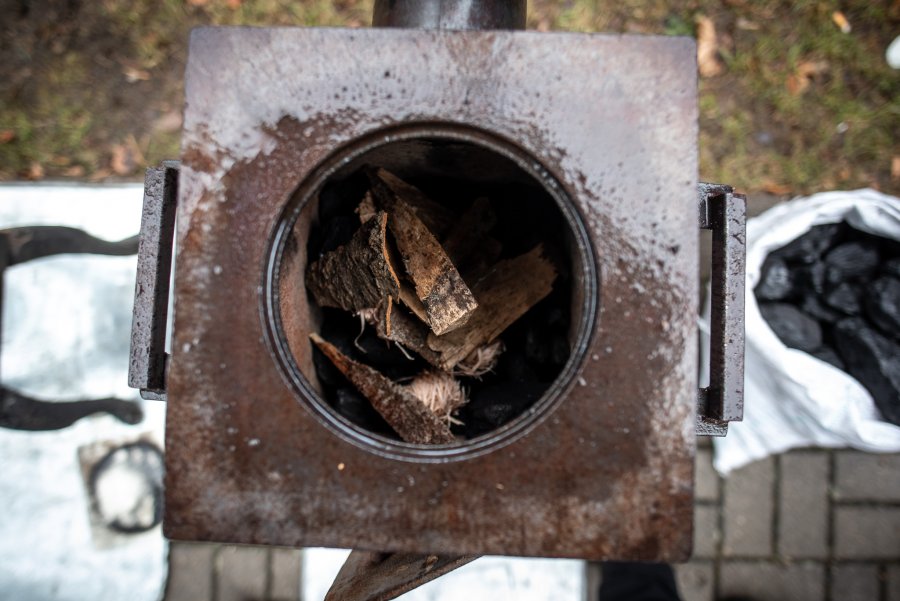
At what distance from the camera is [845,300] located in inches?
81.8

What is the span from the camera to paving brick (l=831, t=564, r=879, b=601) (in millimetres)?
2328

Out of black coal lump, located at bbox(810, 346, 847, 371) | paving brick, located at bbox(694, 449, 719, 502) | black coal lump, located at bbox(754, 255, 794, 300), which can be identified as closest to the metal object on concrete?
paving brick, located at bbox(694, 449, 719, 502)

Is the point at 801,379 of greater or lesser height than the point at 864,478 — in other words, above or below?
above

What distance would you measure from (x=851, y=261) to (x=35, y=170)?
3.07 metres

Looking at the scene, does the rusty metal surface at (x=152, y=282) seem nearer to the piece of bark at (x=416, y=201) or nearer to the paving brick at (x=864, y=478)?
the piece of bark at (x=416, y=201)

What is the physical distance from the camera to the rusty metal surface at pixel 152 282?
4.17ft

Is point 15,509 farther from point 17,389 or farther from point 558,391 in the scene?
point 558,391

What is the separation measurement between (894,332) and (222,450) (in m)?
2.14

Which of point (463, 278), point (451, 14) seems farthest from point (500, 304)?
point (451, 14)

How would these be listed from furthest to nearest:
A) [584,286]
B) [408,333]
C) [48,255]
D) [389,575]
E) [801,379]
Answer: [48,255] → [801,379] → [408,333] → [389,575] → [584,286]

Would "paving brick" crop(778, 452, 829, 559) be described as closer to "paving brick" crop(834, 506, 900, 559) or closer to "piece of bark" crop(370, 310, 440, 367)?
"paving brick" crop(834, 506, 900, 559)

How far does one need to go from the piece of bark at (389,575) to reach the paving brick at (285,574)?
846 millimetres

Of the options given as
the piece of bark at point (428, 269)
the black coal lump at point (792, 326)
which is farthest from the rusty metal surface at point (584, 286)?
the black coal lump at point (792, 326)

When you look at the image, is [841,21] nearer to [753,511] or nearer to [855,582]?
[753,511]
